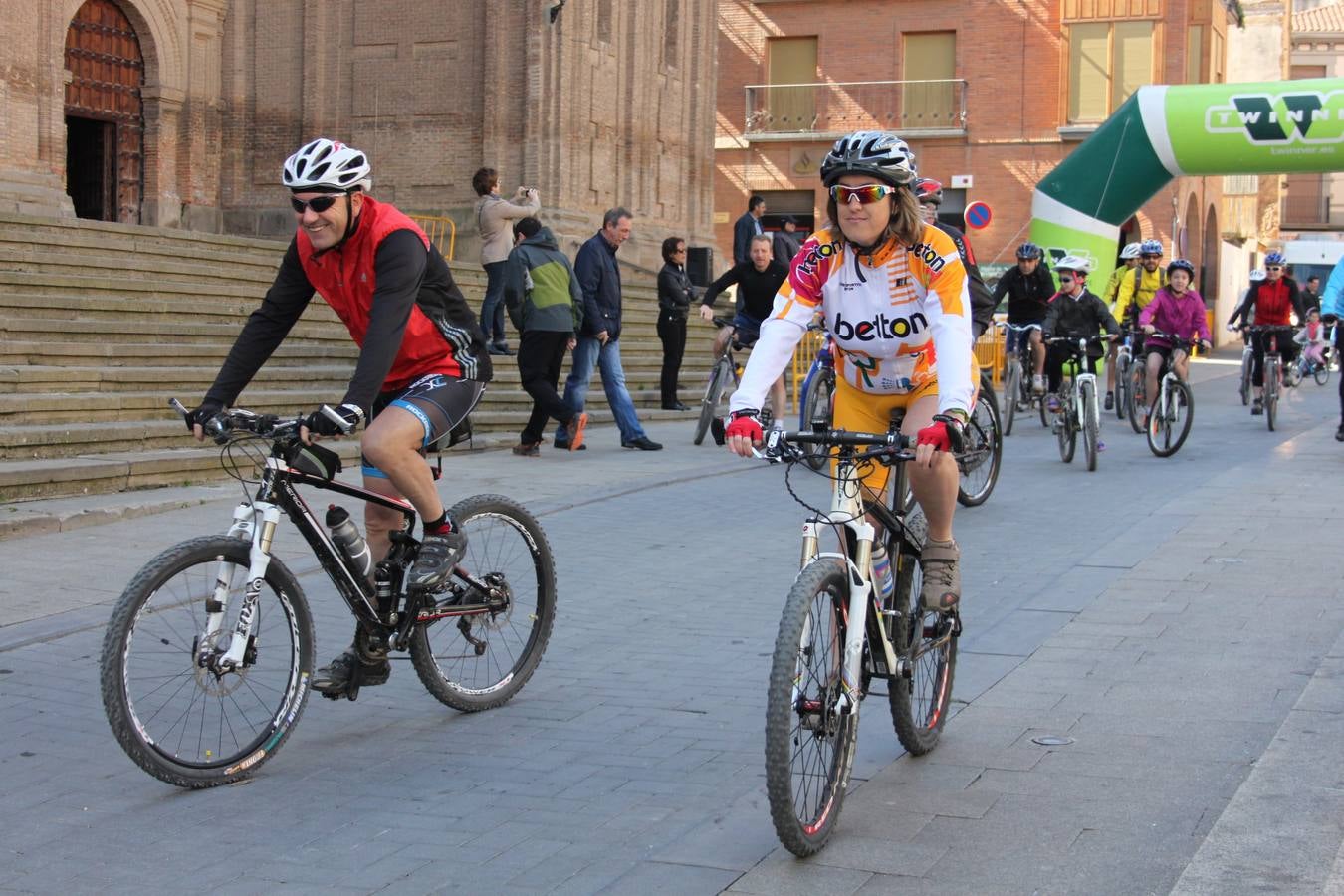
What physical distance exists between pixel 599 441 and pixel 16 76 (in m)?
10.1

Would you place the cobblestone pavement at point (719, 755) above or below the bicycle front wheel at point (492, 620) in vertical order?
below

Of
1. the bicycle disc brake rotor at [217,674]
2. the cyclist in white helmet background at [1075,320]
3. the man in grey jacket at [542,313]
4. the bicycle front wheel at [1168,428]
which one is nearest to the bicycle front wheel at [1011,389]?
the cyclist in white helmet background at [1075,320]

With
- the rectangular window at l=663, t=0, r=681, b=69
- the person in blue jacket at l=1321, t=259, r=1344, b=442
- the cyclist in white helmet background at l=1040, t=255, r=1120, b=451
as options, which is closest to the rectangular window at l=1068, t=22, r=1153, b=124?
the rectangular window at l=663, t=0, r=681, b=69

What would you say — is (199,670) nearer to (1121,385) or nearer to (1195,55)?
(1121,385)

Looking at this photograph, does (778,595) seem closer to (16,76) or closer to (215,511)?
(215,511)

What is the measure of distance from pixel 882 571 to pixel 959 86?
130 ft

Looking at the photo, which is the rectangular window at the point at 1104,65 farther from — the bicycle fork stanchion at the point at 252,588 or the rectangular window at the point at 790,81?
the bicycle fork stanchion at the point at 252,588

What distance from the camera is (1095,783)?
501cm

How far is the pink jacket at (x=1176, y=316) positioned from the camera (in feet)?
51.6

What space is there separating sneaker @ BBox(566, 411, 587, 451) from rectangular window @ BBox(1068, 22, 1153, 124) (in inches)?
1197

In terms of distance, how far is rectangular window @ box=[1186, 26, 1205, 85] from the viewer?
138ft

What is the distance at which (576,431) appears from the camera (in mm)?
14250

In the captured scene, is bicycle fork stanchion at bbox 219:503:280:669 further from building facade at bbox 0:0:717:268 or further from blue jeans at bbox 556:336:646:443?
building facade at bbox 0:0:717:268

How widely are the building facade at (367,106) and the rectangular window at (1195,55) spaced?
19.0m
